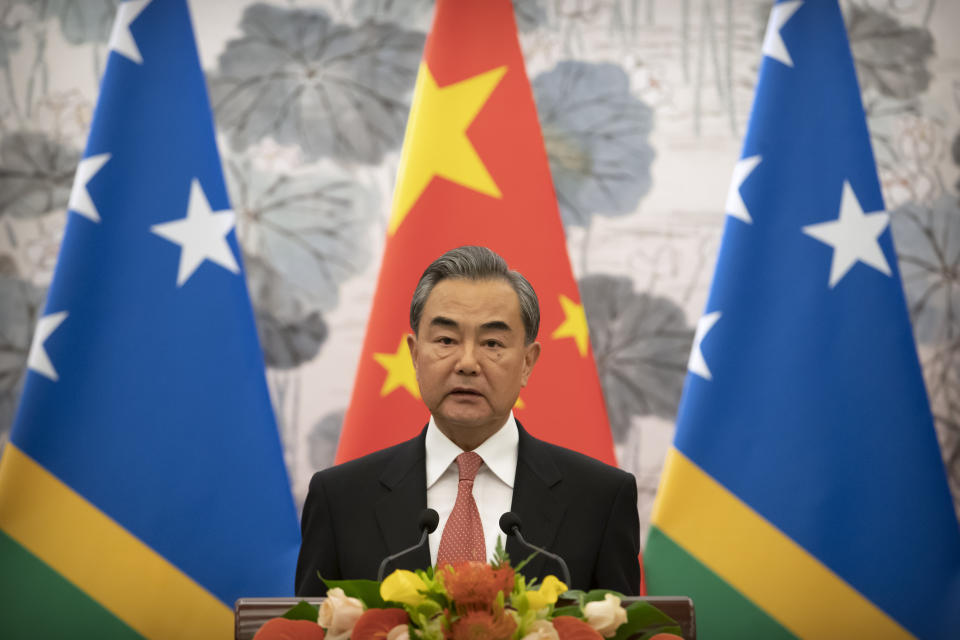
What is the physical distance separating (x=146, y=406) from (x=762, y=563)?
178 centimetres

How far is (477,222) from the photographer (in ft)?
8.05

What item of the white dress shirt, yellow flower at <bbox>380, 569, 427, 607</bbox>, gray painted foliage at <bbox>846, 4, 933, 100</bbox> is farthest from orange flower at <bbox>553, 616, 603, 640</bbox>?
gray painted foliage at <bbox>846, 4, 933, 100</bbox>

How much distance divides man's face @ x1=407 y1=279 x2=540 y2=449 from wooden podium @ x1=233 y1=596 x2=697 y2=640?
0.54 meters

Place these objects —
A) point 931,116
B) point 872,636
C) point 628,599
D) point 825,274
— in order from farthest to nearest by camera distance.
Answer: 1. point 931,116
2. point 825,274
3. point 872,636
4. point 628,599

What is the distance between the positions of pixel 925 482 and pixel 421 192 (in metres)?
1.67

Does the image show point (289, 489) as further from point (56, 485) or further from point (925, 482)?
point (925, 482)

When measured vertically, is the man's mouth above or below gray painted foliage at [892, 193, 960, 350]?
below

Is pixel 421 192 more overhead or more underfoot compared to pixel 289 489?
more overhead

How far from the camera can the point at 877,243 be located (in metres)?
2.39

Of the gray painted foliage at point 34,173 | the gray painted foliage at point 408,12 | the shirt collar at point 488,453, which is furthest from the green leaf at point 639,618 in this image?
the gray painted foliage at point 34,173

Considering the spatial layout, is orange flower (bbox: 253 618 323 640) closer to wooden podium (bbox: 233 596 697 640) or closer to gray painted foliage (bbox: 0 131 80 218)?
wooden podium (bbox: 233 596 697 640)

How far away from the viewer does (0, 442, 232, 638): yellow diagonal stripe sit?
2.22 meters

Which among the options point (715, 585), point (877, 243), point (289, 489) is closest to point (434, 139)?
point (289, 489)

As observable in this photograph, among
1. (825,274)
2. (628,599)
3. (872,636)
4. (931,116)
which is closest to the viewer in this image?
(628,599)
